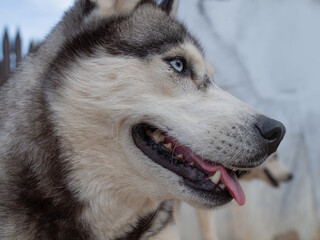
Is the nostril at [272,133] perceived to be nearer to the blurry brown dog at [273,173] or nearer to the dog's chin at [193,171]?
the dog's chin at [193,171]

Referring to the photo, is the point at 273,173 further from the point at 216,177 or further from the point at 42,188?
the point at 42,188

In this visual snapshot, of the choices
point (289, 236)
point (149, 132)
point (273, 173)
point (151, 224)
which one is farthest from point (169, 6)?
point (289, 236)

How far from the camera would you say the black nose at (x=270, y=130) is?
189 cm

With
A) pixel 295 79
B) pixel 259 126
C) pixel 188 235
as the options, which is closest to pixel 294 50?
pixel 295 79

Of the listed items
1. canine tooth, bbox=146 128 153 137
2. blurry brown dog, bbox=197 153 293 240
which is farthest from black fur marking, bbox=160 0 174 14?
blurry brown dog, bbox=197 153 293 240

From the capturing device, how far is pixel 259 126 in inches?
74.6

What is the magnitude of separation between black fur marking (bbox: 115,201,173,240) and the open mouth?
41cm

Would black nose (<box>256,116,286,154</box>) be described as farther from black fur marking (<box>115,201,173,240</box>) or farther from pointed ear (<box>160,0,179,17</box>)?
pointed ear (<box>160,0,179,17</box>)

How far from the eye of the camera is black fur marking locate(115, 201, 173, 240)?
214cm

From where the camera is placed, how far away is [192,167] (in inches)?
77.7

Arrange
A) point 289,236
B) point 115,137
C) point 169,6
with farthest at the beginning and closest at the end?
point 289,236
point 169,6
point 115,137

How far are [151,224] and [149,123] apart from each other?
632 millimetres

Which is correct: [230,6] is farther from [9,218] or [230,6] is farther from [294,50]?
[9,218]

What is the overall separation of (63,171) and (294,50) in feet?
11.5
